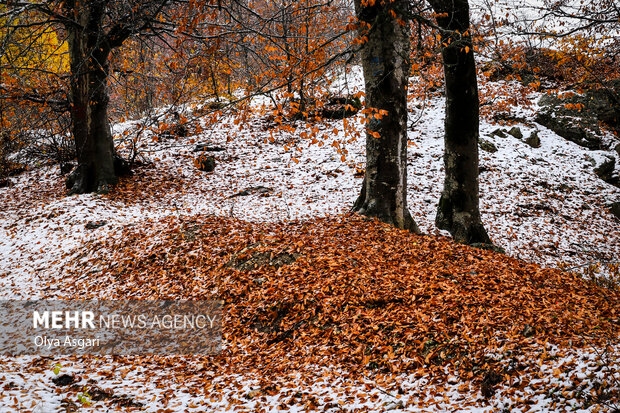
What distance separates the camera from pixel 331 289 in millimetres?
4883

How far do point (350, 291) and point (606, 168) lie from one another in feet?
37.8

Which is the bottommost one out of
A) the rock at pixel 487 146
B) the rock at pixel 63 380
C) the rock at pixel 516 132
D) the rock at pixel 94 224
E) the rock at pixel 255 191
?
the rock at pixel 63 380

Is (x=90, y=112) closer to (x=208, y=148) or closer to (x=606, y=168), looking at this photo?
(x=208, y=148)

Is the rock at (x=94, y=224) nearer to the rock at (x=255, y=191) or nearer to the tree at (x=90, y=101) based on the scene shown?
the tree at (x=90, y=101)

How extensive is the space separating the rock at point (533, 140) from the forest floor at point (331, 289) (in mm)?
1557

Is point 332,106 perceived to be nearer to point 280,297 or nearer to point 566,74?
point 566,74

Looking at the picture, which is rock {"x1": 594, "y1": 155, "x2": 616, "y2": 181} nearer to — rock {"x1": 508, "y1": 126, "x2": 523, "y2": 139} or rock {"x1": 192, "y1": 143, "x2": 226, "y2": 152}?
rock {"x1": 508, "y1": 126, "x2": 523, "y2": 139}

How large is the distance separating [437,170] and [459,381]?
9461 millimetres

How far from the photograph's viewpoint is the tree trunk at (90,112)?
967 cm

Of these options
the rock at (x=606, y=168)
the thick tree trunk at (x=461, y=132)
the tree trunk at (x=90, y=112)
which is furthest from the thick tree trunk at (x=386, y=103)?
the rock at (x=606, y=168)

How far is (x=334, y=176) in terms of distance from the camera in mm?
11523

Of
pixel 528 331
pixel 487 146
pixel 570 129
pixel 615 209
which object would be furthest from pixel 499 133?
pixel 528 331

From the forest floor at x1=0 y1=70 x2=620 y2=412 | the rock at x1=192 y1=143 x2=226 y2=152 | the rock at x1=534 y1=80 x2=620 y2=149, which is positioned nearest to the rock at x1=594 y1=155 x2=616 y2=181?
the forest floor at x1=0 y1=70 x2=620 y2=412

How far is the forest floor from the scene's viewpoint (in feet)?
10.4
